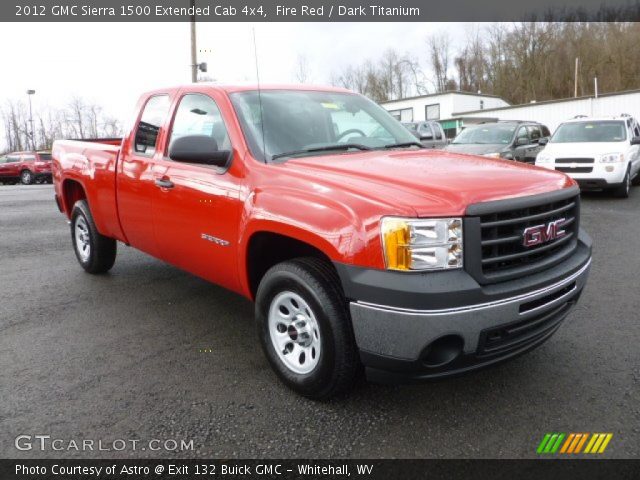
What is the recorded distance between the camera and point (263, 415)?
2980 mm

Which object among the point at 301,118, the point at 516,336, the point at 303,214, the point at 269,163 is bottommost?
the point at 516,336

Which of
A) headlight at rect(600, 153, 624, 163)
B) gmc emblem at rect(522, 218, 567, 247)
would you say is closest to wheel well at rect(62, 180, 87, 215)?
gmc emblem at rect(522, 218, 567, 247)

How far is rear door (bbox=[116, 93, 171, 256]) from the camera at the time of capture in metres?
4.40

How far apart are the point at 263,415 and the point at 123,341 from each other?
1.61 metres

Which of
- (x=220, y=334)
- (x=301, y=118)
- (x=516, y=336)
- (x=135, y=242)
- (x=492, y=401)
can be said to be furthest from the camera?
(x=135, y=242)

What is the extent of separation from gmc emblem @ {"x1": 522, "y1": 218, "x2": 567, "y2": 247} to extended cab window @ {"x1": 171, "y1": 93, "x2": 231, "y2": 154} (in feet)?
6.45

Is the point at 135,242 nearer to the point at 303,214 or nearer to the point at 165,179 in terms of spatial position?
the point at 165,179

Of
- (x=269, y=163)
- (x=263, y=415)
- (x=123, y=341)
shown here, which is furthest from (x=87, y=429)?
(x=269, y=163)


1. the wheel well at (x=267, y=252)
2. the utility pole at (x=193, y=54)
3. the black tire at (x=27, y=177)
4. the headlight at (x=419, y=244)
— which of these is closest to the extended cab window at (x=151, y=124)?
the wheel well at (x=267, y=252)

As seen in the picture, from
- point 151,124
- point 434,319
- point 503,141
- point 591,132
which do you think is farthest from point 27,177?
point 434,319

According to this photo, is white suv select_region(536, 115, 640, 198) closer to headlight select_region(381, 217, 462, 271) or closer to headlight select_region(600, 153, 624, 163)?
headlight select_region(600, 153, 624, 163)

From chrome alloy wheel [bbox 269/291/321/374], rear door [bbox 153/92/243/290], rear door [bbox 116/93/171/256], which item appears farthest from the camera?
rear door [bbox 116/93/171/256]

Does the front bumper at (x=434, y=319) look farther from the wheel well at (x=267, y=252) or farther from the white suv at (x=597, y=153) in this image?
the white suv at (x=597, y=153)

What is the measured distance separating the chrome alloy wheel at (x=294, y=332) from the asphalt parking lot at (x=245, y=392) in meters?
0.22
